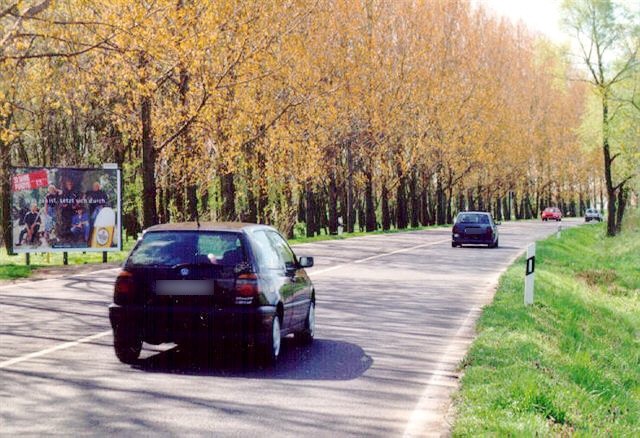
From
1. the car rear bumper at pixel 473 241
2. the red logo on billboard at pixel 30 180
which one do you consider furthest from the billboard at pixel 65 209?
the car rear bumper at pixel 473 241

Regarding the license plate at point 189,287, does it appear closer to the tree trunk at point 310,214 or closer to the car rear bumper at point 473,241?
the car rear bumper at point 473,241

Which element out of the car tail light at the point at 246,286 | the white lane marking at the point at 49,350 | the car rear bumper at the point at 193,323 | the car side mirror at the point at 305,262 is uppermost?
the car side mirror at the point at 305,262

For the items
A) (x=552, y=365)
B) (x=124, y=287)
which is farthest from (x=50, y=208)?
(x=552, y=365)

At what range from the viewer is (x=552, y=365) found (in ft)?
33.7

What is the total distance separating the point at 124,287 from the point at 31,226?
15775 millimetres

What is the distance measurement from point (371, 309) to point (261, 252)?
567 cm

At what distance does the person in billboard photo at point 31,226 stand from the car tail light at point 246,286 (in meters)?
16.2

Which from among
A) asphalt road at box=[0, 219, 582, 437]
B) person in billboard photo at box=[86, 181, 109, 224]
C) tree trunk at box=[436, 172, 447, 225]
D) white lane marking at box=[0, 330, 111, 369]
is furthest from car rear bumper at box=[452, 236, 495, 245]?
tree trunk at box=[436, 172, 447, 225]

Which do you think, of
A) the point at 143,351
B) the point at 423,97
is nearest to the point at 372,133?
the point at 423,97

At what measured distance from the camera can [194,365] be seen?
9906 mm

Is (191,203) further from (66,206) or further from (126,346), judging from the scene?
(126,346)

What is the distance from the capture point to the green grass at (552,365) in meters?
7.44

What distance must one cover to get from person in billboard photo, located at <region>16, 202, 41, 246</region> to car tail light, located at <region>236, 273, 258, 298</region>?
16.2 metres

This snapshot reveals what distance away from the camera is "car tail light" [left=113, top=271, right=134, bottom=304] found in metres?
9.62
